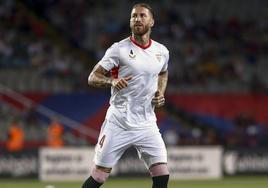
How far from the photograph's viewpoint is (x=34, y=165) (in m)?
19.9

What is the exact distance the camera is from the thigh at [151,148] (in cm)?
909

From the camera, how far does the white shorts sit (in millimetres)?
9055

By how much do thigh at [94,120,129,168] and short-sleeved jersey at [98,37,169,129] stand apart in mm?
98

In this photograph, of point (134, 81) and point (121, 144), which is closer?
point (134, 81)

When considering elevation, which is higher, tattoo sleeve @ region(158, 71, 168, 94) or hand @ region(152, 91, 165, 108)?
tattoo sleeve @ region(158, 71, 168, 94)

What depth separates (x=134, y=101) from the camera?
29.5 ft

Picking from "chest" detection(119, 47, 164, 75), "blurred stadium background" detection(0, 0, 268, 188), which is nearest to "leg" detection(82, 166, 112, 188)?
"chest" detection(119, 47, 164, 75)

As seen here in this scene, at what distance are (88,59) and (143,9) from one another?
17703mm

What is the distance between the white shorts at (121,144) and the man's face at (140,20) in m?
1.08

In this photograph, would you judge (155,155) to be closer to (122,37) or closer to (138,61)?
(138,61)

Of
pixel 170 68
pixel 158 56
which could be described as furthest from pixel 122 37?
pixel 158 56

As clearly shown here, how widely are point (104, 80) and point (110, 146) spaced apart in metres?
0.76

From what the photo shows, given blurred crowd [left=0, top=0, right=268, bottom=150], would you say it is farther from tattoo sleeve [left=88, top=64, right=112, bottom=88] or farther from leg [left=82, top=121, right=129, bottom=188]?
tattoo sleeve [left=88, top=64, right=112, bottom=88]

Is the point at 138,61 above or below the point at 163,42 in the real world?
below
